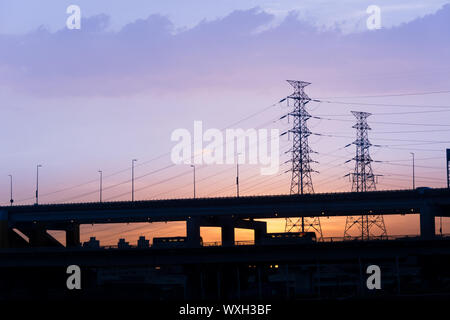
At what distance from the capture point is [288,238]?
166 m

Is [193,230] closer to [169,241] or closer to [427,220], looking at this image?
[169,241]

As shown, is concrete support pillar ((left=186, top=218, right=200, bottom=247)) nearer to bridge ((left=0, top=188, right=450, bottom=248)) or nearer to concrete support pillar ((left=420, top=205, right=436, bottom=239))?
bridge ((left=0, top=188, right=450, bottom=248))

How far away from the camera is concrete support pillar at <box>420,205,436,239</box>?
550 ft

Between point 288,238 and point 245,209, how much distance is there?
1812 cm

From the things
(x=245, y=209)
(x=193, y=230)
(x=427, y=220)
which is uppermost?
(x=245, y=209)

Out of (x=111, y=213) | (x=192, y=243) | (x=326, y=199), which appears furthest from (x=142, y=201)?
(x=326, y=199)

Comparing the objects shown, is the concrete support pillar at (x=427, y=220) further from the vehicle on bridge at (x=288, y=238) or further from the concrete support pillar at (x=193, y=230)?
the concrete support pillar at (x=193, y=230)

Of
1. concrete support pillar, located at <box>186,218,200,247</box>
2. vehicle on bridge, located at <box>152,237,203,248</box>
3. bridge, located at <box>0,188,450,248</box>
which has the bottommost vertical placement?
vehicle on bridge, located at <box>152,237,203,248</box>

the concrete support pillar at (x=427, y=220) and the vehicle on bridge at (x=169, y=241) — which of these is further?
the vehicle on bridge at (x=169, y=241)

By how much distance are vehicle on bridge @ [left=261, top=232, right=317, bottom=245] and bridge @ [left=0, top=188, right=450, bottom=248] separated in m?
6.90

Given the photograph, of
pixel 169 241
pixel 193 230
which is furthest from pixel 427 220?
pixel 169 241

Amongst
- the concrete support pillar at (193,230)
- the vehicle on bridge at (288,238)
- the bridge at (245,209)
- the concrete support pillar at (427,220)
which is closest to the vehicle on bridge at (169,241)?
the concrete support pillar at (193,230)

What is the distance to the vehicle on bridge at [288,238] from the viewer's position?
164 metres

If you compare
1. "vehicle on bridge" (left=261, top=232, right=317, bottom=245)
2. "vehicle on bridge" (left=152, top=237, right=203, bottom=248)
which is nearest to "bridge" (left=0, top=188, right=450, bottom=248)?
"vehicle on bridge" (left=152, top=237, right=203, bottom=248)
